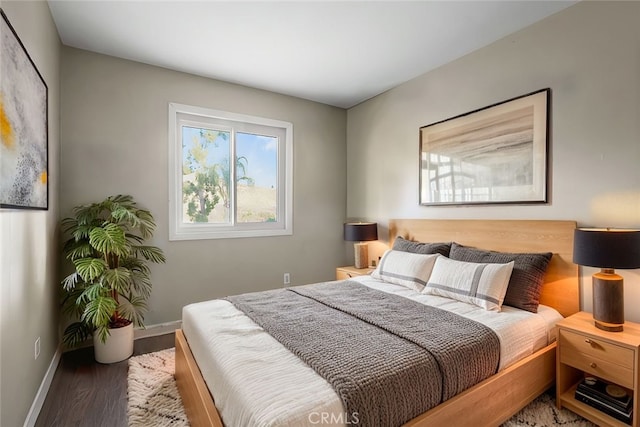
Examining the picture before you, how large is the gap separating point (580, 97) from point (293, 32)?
214 cm

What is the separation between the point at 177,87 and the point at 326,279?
2840mm

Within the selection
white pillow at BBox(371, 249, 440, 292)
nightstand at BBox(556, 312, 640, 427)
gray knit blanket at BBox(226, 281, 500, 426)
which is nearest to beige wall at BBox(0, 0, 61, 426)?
gray knit blanket at BBox(226, 281, 500, 426)

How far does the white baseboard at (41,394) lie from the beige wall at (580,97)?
10.8 feet

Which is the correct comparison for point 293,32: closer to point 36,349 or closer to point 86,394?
point 36,349

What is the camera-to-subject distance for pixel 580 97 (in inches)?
83.6

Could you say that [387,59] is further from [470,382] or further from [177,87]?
[470,382]

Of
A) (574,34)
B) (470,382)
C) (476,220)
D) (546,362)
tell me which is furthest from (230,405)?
(574,34)

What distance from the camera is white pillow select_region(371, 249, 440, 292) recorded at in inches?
98.5

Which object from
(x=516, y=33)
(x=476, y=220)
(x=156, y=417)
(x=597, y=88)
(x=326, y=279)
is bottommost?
(x=156, y=417)

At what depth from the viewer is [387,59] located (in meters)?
2.88

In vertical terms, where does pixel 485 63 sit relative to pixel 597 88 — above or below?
above

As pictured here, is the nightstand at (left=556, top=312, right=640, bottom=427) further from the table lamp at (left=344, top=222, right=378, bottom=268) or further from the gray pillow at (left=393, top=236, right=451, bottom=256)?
the table lamp at (left=344, top=222, right=378, bottom=268)

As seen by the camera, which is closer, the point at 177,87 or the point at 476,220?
the point at 476,220
